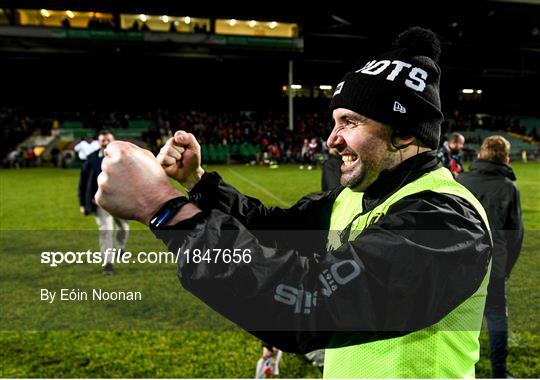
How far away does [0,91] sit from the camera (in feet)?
136

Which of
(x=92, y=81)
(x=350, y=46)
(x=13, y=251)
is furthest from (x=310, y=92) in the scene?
(x=13, y=251)

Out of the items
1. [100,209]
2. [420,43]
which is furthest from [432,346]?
[100,209]

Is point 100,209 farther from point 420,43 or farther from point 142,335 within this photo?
point 420,43

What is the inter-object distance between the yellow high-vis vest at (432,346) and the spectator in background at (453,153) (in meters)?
8.98

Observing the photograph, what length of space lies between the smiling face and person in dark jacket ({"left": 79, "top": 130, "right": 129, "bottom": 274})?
628cm

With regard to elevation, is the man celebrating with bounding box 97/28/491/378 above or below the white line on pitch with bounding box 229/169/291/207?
above

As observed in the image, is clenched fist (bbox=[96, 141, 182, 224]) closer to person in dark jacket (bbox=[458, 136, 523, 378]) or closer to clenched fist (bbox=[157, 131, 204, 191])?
clenched fist (bbox=[157, 131, 204, 191])

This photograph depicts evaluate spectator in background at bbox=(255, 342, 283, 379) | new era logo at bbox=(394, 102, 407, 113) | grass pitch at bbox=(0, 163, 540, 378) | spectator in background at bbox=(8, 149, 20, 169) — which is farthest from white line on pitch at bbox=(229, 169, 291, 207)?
spectator in background at bbox=(8, 149, 20, 169)

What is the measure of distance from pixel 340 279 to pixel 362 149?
0.57 meters

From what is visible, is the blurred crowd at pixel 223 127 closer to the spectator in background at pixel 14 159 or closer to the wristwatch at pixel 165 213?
the spectator in background at pixel 14 159

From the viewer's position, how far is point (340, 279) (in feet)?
4.11

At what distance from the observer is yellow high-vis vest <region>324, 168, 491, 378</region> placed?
1.59 m

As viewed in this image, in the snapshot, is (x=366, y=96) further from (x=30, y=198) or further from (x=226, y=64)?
(x=226, y=64)

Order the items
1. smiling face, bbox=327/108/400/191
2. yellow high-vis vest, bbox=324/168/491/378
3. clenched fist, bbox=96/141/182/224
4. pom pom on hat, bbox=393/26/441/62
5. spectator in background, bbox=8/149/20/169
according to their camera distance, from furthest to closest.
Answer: spectator in background, bbox=8/149/20/169
pom pom on hat, bbox=393/26/441/62
smiling face, bbox=327/108/400/191
yellow high-vis vest, bbox=324/168/491/378
clenched fist, bbox=96/141/182/224
